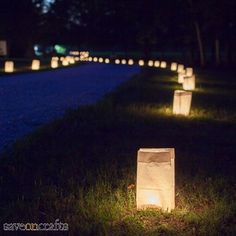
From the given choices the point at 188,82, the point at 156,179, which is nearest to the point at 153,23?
the point at 188,82

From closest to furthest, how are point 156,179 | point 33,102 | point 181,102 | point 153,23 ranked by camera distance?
point 156,179 < point 181,102 < point 33,102 < point 153,23

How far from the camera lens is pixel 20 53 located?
54.3m

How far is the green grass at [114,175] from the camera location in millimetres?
4586

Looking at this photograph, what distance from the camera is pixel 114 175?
6027mm

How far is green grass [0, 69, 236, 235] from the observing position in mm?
4586

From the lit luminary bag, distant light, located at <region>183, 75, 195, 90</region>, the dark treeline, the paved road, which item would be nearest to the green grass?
the lit luminary bag

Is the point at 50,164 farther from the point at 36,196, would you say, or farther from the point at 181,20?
the point at 181,20

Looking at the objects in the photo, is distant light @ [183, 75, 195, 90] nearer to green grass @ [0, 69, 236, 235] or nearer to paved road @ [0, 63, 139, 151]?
paved road @ [0, 63, 139, 151]

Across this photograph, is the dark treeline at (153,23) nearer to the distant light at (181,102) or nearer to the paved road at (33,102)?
the paved road at (33,102)

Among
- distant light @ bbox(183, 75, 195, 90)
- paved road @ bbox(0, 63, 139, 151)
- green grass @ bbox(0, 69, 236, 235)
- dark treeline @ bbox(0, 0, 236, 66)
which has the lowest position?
paved road @ bbox(0, 63, 139, 151)

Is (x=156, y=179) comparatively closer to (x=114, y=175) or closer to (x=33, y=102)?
(x=114, y=175)

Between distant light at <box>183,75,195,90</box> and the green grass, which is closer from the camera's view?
the green grass

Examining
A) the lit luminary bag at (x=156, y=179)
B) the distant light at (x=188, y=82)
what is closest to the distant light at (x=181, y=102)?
the lit luminary bag at (x=156, y=179)

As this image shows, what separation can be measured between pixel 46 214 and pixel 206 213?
1.47 meters
